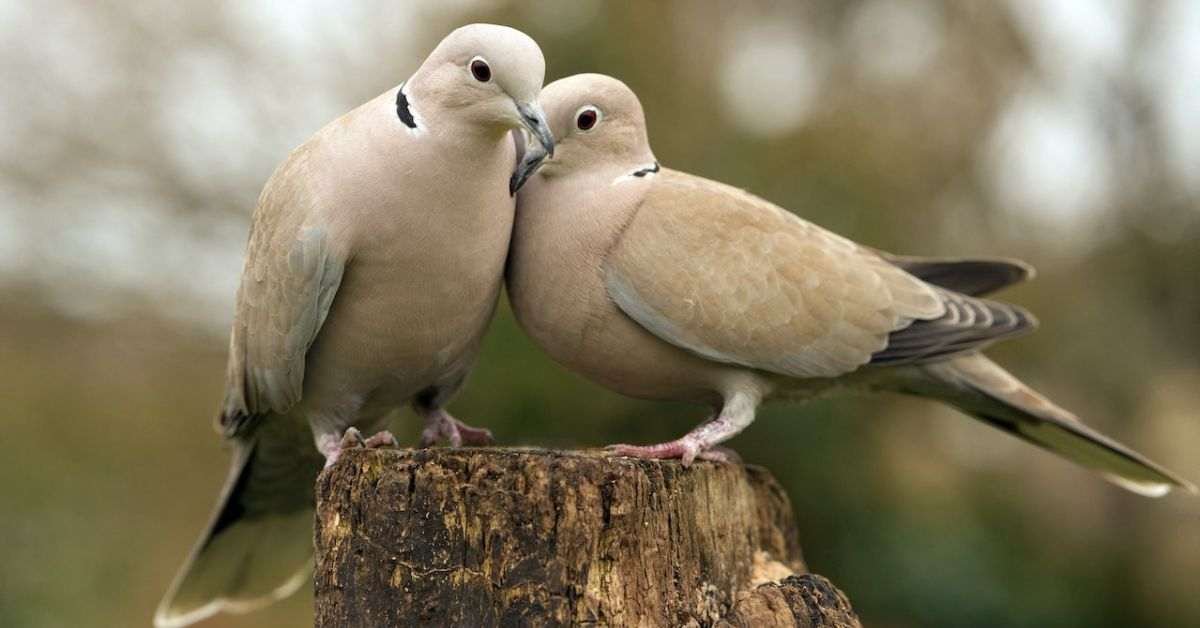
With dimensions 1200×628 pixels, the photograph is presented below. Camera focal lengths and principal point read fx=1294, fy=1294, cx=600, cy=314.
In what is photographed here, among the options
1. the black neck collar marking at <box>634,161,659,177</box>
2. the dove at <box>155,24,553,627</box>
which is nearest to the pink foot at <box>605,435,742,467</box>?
the dove at <box>155,24,553,627</box>

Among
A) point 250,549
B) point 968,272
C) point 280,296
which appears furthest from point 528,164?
point 250,549

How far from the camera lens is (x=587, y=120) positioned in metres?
3.90

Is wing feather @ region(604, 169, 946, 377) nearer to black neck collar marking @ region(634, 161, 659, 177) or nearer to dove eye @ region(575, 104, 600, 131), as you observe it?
black neck collar marking @ region(634, 161, 659, 177)

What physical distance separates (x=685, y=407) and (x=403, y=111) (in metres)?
4.65

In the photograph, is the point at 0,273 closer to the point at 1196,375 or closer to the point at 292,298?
the point at 292,298

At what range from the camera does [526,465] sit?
3191 mm

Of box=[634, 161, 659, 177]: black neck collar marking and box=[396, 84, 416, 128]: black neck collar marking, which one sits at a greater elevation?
box=[634, 161, 659, 177]: black neck collar marking

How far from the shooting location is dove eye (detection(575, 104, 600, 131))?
153 inches

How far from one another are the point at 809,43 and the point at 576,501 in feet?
28.5

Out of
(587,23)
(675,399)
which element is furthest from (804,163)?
(675,399)

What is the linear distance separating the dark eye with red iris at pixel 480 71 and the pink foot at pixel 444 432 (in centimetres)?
128

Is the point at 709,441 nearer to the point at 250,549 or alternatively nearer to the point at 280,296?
the point at 280,296

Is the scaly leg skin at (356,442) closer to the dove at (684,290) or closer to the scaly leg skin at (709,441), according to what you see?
the dove at (684,290)

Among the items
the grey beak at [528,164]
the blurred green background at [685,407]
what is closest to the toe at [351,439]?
the grey beak at [528,164]
